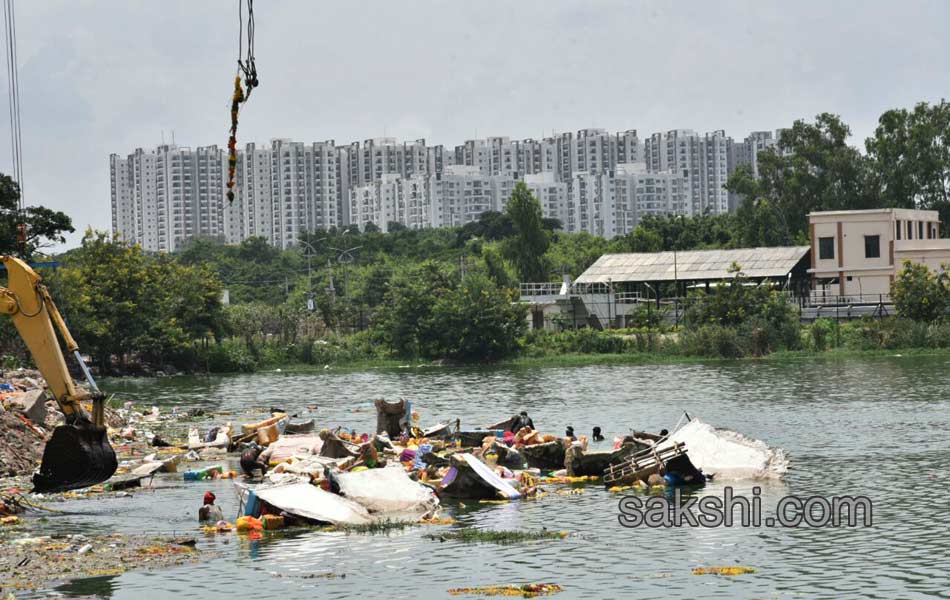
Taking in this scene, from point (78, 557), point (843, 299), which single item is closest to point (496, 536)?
point (78, 557)

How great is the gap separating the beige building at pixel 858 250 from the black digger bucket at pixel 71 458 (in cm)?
7714

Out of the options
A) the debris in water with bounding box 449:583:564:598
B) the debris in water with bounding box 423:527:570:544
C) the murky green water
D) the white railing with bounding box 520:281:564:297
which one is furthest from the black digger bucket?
the white railing with bounding box 520:281:564:297

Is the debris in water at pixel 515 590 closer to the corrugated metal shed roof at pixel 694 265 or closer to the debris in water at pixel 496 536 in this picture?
the debris in water at pixel 496 536

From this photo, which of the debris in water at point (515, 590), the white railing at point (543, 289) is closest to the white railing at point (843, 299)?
the white railing at point (543, 289)

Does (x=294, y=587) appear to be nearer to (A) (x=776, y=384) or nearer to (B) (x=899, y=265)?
(A) (x=776, y=384)

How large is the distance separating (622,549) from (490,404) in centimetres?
3286

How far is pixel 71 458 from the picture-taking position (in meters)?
24.5

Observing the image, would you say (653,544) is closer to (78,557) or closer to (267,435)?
(78,557)

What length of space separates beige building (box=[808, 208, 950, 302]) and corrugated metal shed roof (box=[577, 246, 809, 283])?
1795mm

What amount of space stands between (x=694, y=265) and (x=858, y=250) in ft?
37.8

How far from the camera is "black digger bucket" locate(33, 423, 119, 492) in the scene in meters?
24.5

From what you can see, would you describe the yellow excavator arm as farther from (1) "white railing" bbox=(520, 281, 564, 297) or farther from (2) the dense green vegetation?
(1) "white railing" bbox=(520, 281, 564, 297)

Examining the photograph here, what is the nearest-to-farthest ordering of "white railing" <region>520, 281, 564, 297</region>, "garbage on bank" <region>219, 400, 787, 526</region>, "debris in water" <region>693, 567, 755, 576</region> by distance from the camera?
"debris in water" <region>693, 567, 755, 576</region> → "garbage on bank" <region>219, 400, 787, 526</region> → "white railing" <region>520, 281, 564, 297</region>

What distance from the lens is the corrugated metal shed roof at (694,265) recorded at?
316 feet
